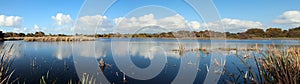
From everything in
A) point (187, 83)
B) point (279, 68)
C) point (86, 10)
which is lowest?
point (187, 83)

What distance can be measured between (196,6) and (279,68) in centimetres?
385

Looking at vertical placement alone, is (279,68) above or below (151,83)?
above

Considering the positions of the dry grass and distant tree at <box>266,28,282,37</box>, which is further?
distant tree at <box>266,28,282,37</box>

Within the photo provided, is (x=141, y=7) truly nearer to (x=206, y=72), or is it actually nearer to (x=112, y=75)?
(x=112, y=75)

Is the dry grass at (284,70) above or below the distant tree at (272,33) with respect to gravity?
below

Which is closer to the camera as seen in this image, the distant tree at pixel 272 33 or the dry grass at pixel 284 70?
the dry grass at pixel 284 70

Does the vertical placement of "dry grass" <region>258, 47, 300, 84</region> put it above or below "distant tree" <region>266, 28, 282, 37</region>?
below

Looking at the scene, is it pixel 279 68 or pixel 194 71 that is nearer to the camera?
pixel 279 68

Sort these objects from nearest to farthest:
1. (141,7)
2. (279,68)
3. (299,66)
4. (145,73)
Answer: (299,66)
(279,68)
(141,7)
(145,73)

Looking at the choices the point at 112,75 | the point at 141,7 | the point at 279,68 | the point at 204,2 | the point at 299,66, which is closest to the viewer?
the point at 299,66

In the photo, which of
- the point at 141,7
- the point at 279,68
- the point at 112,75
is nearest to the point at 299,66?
the point at 279,68

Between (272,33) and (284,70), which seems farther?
(272,33)

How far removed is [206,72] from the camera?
411 inches

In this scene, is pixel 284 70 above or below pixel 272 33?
below
